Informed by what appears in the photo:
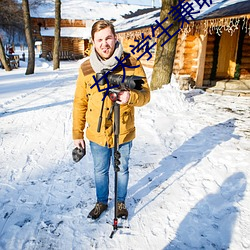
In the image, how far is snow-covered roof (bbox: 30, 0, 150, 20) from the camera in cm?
3256

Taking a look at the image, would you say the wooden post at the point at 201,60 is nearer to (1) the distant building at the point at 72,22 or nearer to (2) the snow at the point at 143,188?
(2) the snow at the point at 143,188

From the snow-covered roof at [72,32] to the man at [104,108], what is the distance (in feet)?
95.7

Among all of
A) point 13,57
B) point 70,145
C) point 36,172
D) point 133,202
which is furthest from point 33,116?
point 13,57

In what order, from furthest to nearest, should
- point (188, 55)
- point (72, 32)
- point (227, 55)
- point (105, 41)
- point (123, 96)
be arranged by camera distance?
1. point (72, 32)
2. point (227, 55)
3. point (188, 55)
4. point (105, 41)
5. point (123, 96)

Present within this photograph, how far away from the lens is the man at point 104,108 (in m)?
1.79

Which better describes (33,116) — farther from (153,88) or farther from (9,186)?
(153,88)

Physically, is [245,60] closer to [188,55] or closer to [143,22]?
[188,55]

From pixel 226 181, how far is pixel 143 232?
5.18 feet

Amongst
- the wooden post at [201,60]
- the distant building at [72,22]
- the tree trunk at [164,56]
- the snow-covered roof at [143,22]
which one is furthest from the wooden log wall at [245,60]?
the distant building at [72,22]

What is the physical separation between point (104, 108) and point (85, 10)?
121 feet

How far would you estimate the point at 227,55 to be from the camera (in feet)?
36.4

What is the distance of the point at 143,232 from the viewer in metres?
2.29

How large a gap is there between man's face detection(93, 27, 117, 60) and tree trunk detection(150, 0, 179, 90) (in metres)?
5.46

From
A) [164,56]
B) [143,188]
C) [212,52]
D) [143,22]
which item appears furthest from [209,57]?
[143,188]
